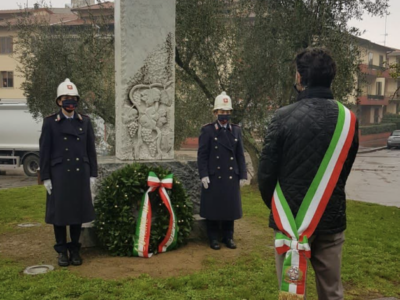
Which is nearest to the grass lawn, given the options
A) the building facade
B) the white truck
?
the white truck

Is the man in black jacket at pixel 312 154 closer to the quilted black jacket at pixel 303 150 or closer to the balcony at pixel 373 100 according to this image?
the quilted black jacket at pixel 303 150

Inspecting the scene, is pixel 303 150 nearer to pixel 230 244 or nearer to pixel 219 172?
pixel 219 172

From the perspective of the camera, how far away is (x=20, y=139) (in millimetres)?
17891

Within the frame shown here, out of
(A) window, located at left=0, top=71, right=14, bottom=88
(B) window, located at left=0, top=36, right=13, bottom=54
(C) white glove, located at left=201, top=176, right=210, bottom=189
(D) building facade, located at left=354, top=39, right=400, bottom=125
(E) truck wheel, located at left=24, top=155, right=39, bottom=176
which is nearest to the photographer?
(C) white glove, located at left=201, top=176, right=210, bottom=189

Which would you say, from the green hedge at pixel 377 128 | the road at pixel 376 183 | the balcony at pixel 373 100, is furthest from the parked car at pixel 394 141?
the balcony at pixel 373 100

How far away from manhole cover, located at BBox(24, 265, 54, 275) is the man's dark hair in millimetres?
3558

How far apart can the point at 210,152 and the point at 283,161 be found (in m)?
3.06

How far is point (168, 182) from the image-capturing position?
5.33 m

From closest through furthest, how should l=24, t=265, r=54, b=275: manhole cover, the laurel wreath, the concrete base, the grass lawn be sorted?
the grass lawn < l=24, t=265, r=54, b=275: manhole cover < the laurel wreath < the concrete base

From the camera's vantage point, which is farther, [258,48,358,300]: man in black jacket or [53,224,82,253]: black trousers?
[53,224,82,253]: black trousers

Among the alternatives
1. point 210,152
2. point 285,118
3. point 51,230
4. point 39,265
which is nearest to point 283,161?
point 285,118

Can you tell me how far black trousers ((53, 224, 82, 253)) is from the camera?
5.02 metres

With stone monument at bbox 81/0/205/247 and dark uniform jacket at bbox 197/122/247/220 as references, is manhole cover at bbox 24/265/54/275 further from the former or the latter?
dark uniform jacket at bbox 197/122/247/220

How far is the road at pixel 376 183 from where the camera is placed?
12.3m
